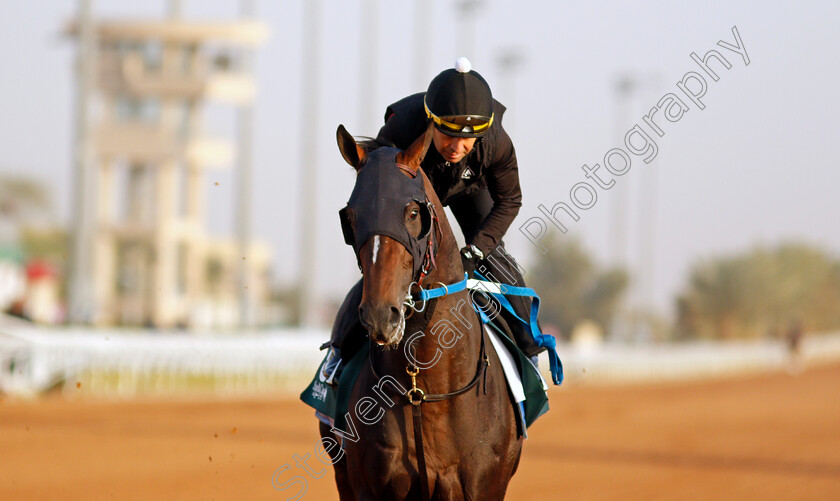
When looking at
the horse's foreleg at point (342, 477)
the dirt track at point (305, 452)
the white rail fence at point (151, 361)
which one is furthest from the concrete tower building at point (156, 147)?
the horse's foreleg at point (342, 477)

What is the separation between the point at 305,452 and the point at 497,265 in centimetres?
787

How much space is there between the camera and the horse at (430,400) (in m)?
4.38

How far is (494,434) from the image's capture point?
4.70m

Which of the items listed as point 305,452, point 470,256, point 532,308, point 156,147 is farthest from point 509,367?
point 156,147

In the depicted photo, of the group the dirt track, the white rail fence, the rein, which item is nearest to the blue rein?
the rein

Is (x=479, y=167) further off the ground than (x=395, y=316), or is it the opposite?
(x=479, y=167)

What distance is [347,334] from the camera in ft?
16.6

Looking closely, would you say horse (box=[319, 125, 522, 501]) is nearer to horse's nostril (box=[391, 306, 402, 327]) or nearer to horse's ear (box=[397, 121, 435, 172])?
horse's ear (box=[397, 121, 435, 172])

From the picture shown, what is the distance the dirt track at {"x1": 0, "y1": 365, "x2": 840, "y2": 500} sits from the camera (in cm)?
1048

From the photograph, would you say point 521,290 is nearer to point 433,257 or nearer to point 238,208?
point 433,257

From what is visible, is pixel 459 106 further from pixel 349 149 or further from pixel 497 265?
pixel 497 265

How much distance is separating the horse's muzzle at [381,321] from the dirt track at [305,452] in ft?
9.80

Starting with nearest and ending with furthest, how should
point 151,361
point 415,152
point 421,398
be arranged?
1. point 415,152
2. point 421,398
3. point 151,361

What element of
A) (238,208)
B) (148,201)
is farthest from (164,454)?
(148,201)
